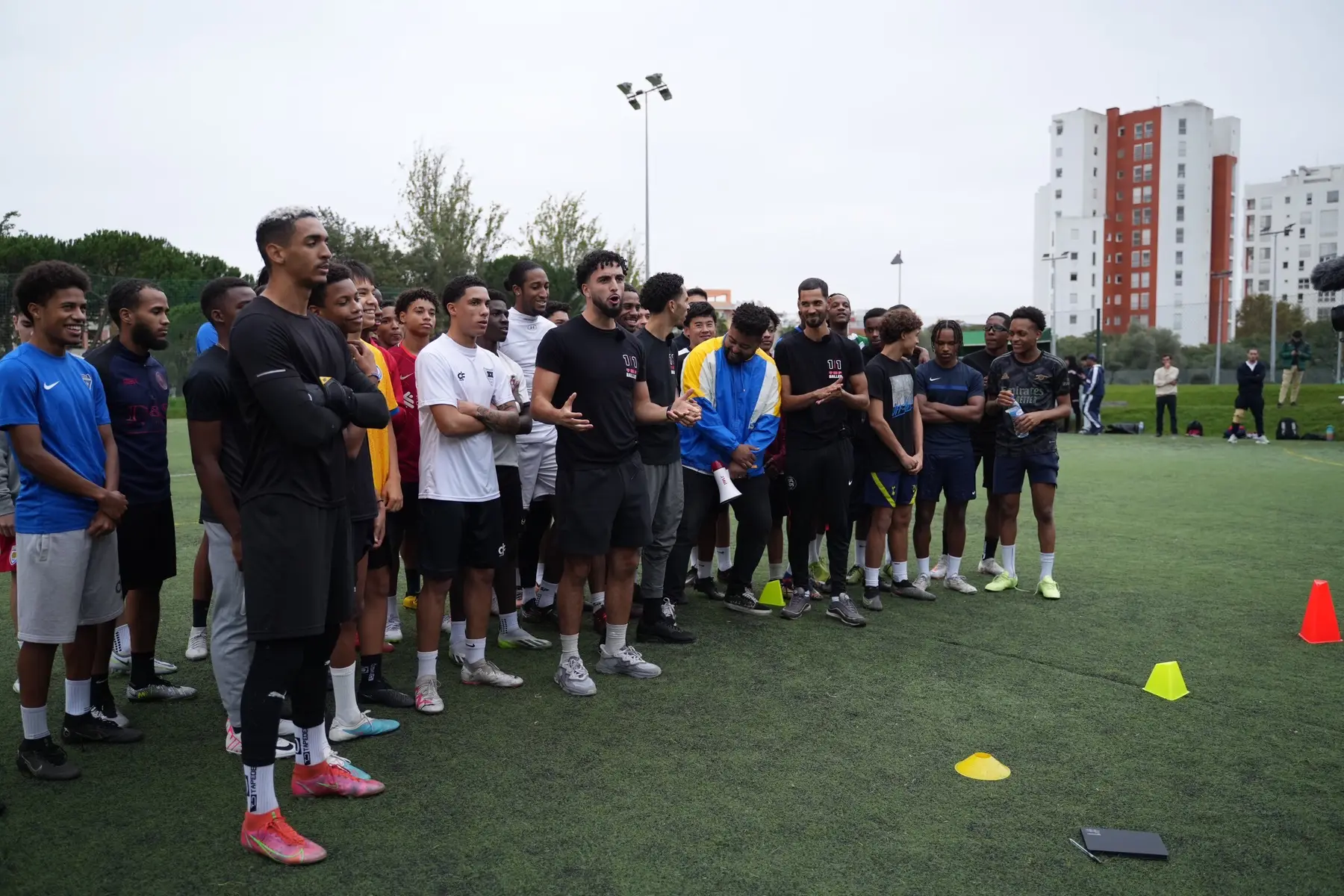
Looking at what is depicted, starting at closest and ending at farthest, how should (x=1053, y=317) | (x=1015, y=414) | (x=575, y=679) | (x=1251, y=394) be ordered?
(x=575, y=679) < (x=1015, y=414) < (x=1251, y=394) < (x=1053, y=317)

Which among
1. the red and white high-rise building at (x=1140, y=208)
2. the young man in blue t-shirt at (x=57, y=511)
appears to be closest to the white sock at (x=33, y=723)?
the young man in blue t-shirt at (x=57, y=511)

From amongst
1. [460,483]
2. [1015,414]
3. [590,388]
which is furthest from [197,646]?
[1015,414]

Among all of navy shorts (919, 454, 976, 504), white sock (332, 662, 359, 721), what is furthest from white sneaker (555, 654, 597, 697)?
navy shorts (919, 454, 976, 504)

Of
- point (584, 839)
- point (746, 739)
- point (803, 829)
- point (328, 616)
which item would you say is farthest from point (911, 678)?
point (328, 616)

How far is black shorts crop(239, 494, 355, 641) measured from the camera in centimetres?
315

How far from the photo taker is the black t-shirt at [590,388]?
16.5 feet

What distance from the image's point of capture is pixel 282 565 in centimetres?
316

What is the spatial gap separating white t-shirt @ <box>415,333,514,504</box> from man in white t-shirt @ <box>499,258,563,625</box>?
1172mm

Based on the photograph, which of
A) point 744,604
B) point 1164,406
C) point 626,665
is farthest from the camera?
point 1164,406

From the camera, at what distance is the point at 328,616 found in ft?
11.2

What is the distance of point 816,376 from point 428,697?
132 inches

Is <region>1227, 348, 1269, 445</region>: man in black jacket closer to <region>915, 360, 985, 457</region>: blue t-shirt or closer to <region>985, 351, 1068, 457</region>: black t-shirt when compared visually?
<region>985, 351, 1068, 457</region>: black t-shirt

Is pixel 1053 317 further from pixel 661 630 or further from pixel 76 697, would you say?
pixel 76 697

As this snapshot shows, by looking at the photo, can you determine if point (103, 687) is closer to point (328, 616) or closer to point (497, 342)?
point (328, 616)
